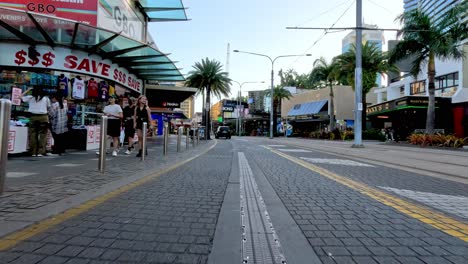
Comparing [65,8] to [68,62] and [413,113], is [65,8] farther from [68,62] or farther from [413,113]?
[413,113]

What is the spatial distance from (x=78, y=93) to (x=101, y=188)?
31.0ft

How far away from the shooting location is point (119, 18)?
50.2 feet

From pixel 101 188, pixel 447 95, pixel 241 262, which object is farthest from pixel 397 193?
pixel 447 95

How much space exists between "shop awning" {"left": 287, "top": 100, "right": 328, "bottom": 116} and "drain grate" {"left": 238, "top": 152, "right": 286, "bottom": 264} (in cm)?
4944

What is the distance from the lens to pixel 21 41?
39.9ft

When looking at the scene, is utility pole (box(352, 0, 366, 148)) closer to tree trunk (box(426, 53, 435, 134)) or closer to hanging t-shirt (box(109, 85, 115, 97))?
tree trunk (box(426, 53, 435, 134))

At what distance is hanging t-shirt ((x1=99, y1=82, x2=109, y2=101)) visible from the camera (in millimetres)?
14622

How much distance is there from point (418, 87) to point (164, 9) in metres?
32.0

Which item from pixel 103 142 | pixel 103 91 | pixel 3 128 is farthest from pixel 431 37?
pixel 3 128

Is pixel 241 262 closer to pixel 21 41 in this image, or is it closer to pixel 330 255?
pixel 330 255

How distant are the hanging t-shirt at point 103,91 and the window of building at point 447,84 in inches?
1236

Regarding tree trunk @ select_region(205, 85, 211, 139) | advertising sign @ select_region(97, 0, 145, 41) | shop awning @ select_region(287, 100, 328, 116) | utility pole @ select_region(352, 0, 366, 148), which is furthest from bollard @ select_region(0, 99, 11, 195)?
shop awning @ select_region(287, 100, 328, 116)

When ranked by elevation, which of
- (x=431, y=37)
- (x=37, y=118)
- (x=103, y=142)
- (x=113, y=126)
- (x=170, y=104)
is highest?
(x=431, y=37)

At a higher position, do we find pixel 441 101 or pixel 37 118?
pixel 441 101
